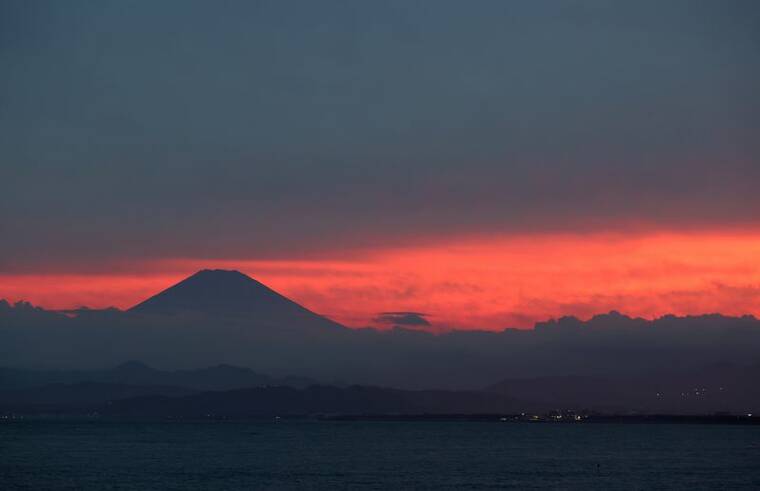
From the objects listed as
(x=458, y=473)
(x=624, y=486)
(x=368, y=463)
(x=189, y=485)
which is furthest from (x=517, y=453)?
(x=189, y=485)

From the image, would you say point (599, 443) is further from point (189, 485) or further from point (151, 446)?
point (189, 485)

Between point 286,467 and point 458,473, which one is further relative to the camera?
point 286,467

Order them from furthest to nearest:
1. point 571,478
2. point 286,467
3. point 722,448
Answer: point 722,448
point 286,467
point 571,478

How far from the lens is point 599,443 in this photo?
544ft

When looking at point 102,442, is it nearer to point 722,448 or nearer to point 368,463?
point 368,463

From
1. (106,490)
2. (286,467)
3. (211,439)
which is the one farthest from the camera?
(211,439)

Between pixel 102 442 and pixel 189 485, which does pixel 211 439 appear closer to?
pixel 102 442

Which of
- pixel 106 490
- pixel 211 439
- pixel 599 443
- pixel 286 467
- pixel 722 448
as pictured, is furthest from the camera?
pixel 211 439

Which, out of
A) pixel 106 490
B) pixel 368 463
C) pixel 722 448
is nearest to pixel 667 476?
pixel 368 463

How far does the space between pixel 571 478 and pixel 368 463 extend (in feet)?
83.8

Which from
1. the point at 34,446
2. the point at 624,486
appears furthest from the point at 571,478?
the point at 34,446

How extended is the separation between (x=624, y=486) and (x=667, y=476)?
36.8 feet

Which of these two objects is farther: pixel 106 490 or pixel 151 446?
pixel 151 446

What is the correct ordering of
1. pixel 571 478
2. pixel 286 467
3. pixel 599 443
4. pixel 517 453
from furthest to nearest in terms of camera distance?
1. pixel 599 443
2. pixel 517 453
3. pixel 286 467
4. pixel 571 478
